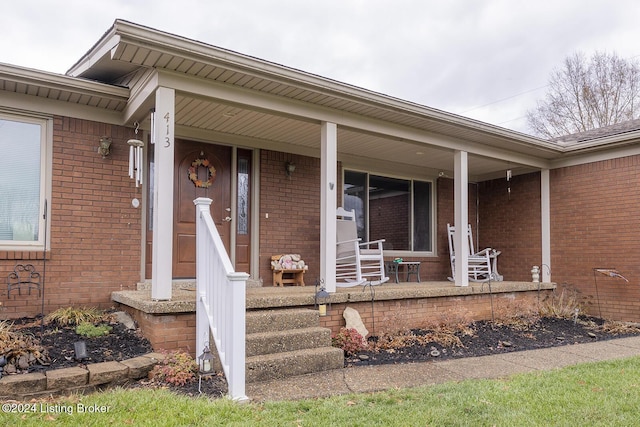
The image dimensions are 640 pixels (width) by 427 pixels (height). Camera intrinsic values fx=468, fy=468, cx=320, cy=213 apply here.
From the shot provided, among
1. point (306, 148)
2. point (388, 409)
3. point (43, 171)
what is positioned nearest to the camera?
point (388, 409)

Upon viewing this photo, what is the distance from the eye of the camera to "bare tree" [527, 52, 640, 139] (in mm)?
16016

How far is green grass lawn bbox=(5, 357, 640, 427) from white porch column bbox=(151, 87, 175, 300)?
115 centimetres

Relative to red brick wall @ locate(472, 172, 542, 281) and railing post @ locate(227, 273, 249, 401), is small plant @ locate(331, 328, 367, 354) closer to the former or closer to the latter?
railing post @ locate(227, 273, 249, 401)

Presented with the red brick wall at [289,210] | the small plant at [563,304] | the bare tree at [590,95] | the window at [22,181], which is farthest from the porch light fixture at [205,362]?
the bare tree at [590,95]

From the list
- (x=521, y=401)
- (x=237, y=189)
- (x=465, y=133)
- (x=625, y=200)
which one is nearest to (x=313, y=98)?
(x=237, y=189)

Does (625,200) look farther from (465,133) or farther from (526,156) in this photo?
(465,133)

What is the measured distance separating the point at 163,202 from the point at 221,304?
1.30m

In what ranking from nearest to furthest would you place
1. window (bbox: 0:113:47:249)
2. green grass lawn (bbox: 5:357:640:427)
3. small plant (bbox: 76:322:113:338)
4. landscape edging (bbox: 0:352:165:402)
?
green grass lawn (bbox: 5:357:640:427) < landscape edging (bbox: 0:352:165:402) < small plant (bbox: 76:322:113:338) < window (bbox: 0:113:47:249)

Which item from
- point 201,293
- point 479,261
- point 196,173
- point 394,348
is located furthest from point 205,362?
point 479,261

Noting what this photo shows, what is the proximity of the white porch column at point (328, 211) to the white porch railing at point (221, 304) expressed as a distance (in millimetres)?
1684

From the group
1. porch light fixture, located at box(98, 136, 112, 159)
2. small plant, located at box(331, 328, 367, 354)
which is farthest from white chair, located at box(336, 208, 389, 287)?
porch light fixture, located at box(98, 136, 112, 159)

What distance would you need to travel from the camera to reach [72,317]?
15.6 feet

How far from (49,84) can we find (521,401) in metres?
5.18

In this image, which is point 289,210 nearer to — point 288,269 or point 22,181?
point 288,269
